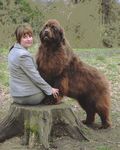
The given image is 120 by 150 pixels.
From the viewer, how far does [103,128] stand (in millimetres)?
7266

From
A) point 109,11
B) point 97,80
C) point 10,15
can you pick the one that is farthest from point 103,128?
point 109,11

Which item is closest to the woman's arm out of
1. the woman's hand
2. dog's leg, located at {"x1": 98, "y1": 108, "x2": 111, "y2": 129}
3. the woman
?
the woman

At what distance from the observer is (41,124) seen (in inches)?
241

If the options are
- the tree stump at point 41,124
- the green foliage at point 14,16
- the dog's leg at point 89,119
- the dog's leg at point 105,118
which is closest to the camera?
the tree stump at point 41,124

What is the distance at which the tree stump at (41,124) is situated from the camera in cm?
614

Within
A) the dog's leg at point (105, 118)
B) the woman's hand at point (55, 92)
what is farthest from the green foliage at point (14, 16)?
the woman's hand at point (55, 92)

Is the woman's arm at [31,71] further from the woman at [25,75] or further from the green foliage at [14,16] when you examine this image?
the green foliage at [14,16]

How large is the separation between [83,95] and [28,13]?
1407 cm

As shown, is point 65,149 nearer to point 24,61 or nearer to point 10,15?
point 24,61

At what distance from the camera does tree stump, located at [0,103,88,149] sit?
242 inches

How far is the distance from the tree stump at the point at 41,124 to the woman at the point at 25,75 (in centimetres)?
15

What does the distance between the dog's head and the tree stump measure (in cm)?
93

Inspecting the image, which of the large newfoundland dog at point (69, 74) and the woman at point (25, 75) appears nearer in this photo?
the woman at point (25, 75)

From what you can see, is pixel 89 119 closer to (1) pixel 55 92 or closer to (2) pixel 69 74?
(2) pixel 69 74
